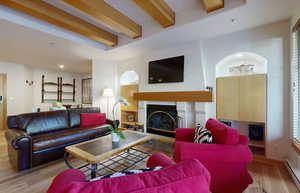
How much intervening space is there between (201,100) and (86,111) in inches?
109

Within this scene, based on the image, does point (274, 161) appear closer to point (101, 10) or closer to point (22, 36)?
point (101, 10)

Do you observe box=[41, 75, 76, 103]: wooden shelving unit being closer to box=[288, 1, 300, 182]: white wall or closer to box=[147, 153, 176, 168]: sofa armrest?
box=[147, 153, 176, 168]: sofa armrest

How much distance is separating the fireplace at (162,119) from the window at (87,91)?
168 inches

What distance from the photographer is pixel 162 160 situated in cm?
108

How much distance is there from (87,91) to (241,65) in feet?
21.7

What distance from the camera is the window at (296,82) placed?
202 centimetres

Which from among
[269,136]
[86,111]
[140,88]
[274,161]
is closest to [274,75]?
[269,136]

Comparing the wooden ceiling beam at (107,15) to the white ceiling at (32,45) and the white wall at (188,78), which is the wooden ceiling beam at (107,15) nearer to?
the white wall at (188,78)

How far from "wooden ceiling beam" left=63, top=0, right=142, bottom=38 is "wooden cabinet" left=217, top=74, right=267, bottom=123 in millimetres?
2034

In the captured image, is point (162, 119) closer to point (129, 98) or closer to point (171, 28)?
point (129, 98)

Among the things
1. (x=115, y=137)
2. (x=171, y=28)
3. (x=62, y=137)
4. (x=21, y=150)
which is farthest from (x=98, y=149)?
(x=171, y=28)

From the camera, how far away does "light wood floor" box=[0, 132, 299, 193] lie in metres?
1.74

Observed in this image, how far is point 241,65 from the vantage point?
2.86 meters

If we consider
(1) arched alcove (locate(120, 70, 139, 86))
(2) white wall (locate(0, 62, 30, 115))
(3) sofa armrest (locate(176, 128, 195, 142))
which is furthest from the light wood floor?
(2) white wall (locate(0, 62, 30, 115))
